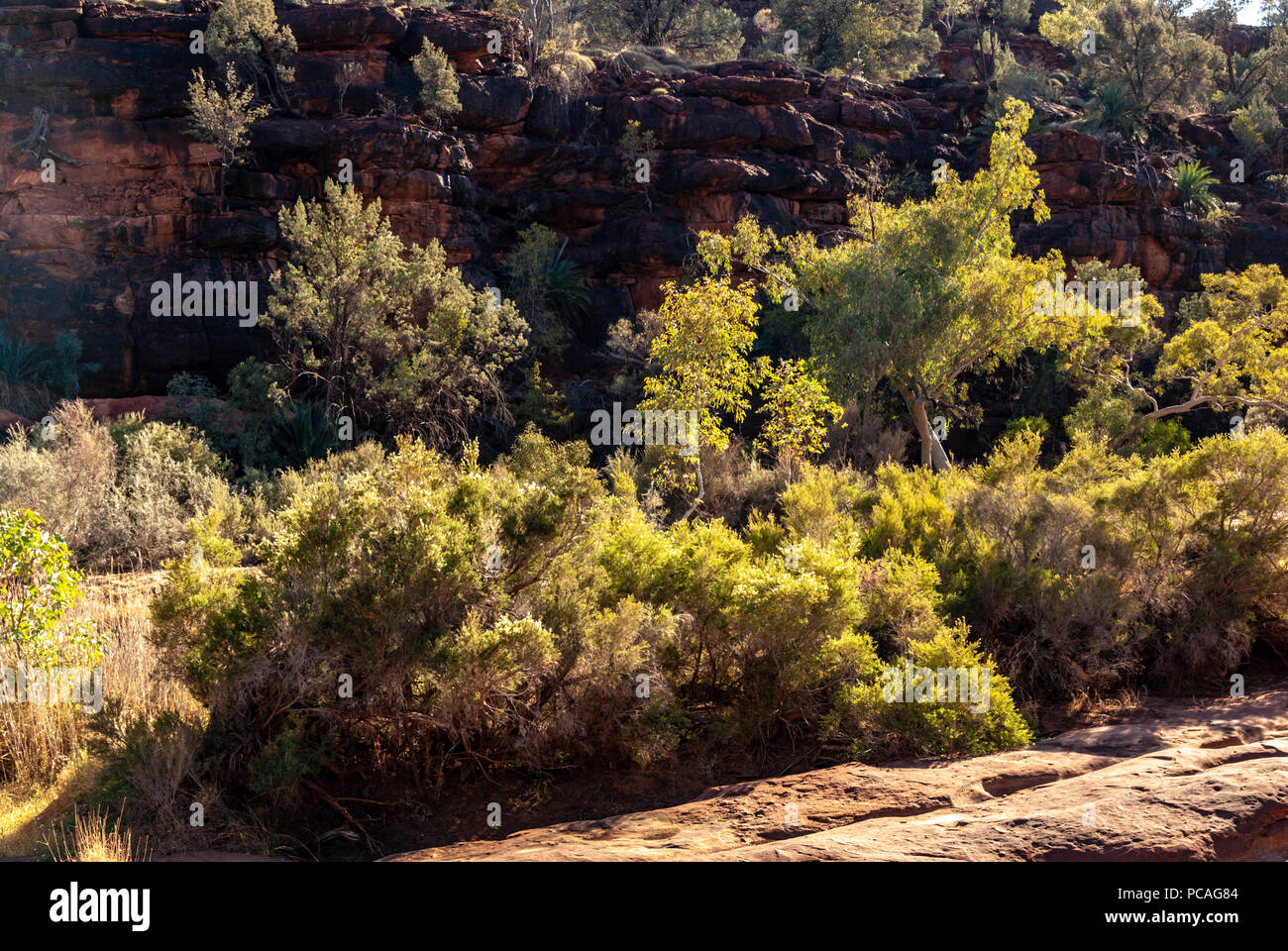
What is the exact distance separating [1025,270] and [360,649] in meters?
14.5

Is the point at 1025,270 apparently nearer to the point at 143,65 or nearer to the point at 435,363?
the point at 435,363

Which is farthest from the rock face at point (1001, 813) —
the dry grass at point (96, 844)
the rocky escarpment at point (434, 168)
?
the rocky escarpment at point (434, 168)

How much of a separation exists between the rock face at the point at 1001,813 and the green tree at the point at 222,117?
22625 millimetres

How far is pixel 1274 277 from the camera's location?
20.2 m

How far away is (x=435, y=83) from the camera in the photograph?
25719mm

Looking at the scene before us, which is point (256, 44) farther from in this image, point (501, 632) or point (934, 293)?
point (501, 632)

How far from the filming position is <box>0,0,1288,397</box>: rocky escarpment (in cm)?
2281

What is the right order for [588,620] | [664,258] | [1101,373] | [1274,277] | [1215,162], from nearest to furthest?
[588,620] < [1274,277] < [1101,373] < [664,258] < [1215,162]

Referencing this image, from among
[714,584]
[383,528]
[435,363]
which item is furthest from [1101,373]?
[383,528]

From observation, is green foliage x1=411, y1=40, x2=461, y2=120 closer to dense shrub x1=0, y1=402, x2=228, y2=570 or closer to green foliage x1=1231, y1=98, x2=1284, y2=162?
dense shrub x1=0, y1=402, x2=228, y2=570

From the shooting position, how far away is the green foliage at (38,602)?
6500mm

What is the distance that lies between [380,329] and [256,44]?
1127 centimetres

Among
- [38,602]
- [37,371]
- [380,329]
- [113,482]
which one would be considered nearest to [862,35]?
[380,329]

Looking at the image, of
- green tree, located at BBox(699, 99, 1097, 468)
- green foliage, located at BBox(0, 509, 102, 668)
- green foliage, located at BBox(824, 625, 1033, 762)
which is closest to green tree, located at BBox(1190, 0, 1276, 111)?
green tree, located at BBox(699, 99, 1097, 468)
